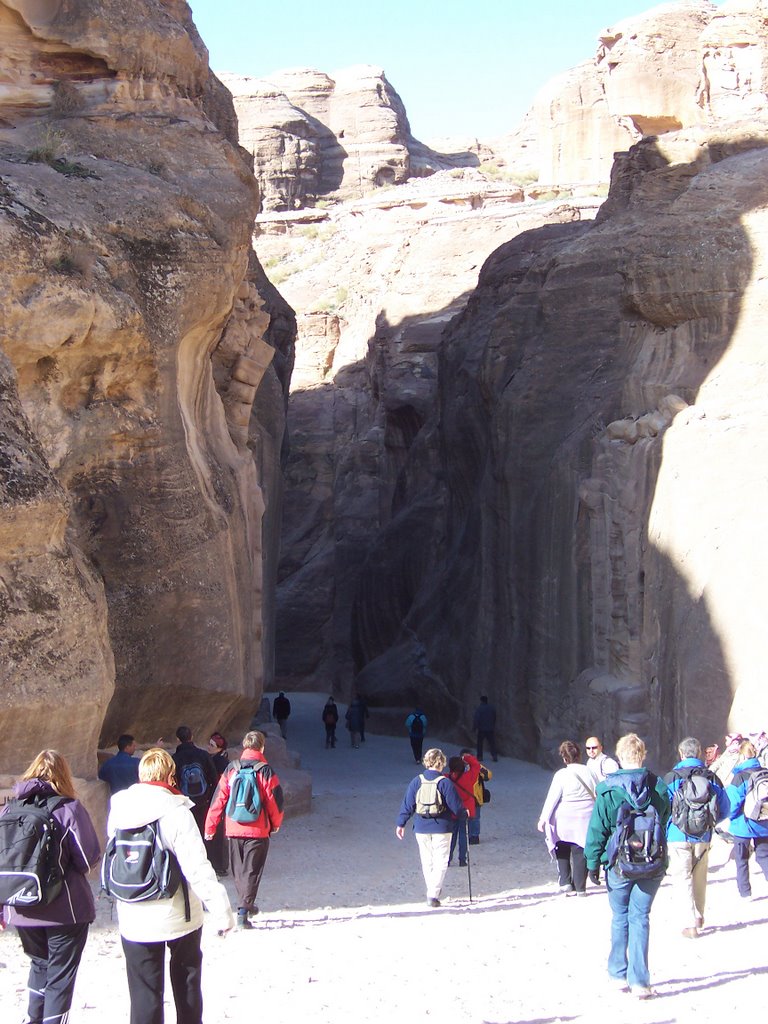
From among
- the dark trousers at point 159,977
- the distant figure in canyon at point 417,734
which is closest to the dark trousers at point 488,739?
the distant figure in canyon at point 417,734

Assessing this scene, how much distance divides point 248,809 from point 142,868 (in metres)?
2.95

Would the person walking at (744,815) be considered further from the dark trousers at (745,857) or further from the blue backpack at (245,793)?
the blue backpack at (245,793)

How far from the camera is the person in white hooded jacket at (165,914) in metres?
5.60

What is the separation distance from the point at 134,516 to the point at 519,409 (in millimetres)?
8795

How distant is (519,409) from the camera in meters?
21.0

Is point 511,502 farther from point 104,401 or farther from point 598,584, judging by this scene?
point 104,401

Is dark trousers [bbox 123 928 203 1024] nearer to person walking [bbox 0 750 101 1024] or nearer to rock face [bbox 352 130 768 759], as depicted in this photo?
person walking [bbox 0 750 101 1024]

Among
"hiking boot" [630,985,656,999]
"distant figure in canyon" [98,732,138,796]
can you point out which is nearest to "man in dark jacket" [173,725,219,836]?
"distant figure in canyon" [98,732,138,796]

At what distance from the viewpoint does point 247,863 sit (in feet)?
28.7

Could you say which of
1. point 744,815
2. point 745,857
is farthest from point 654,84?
point 744,815

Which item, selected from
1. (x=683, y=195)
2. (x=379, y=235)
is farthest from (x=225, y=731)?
(x=379, y=235)

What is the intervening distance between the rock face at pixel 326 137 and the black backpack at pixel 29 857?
195 ft

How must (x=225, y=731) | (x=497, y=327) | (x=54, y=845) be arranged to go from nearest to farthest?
(x=54, y=845), (x=225, y=731), (x=497, y=327)

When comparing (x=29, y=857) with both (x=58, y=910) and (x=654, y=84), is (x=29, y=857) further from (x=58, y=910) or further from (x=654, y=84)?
(x=654, y=84)
